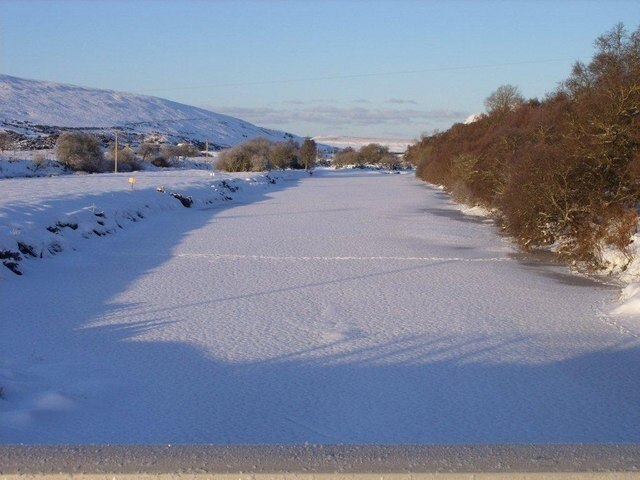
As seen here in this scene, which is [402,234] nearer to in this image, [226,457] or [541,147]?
[541,147]

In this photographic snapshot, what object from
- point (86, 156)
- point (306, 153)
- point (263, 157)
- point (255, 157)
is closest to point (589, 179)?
point (86, 156)

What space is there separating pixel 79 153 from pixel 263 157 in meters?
33.6

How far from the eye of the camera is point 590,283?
818 inches

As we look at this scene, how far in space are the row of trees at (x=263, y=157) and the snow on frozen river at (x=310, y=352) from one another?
8458 centimetres

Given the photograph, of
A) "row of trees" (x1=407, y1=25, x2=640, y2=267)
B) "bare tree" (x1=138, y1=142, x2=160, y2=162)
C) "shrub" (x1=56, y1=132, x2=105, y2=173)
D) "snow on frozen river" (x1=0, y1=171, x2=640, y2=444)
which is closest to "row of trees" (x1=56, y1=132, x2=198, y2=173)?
"shrub" (x1=56, y1=132, x2=105, y2=173)

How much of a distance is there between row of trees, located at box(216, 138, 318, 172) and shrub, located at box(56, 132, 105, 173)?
2349cm

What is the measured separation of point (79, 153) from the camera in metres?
86.3

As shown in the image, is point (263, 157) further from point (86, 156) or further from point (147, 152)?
point (86, 156)

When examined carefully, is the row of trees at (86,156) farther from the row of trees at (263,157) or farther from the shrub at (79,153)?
the row of trees at (263,157)

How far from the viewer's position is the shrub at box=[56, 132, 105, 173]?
8544 cm

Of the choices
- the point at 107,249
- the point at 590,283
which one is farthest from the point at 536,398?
the point at 107,249

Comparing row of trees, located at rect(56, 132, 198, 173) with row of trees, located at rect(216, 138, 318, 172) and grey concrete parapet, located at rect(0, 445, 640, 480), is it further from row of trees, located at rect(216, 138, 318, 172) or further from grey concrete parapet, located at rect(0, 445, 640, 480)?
grey concrete parapet, located at rect(0, 445, 640, 480)

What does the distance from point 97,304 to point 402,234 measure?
718 inches

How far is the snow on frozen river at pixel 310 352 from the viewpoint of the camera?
909 cm
